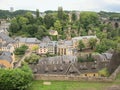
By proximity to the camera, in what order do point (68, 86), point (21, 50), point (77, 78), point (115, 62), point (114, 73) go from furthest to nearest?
point (21, 50) → point (115, 62) → point (77, 78) → point (114, 73) → point (68, 86)

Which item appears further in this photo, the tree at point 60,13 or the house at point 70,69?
the tree at point 60,13

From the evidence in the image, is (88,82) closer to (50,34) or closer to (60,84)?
(60,84)

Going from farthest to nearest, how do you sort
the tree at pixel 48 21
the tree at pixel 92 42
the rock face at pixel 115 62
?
the tree at pixel 48 21, the tree at pixel 92 42, the rock face at pixel 115 62

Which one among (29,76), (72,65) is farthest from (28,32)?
(29,76)

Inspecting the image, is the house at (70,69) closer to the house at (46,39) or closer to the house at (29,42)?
the house at (29,42)

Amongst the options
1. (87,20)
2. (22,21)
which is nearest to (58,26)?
(22,21)

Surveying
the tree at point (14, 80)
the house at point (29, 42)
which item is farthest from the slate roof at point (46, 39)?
the tree at point (14, 80)

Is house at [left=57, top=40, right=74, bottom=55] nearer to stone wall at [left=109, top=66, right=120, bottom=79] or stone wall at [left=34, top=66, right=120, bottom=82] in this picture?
stone wall at [left=34, top=66, right=120, bottom=82]

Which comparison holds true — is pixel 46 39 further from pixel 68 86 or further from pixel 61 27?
pixel 68 86

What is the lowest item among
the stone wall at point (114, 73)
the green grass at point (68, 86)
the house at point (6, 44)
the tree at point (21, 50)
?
the tree at point (21, 50)

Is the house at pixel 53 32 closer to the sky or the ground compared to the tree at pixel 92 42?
closer to the sky
